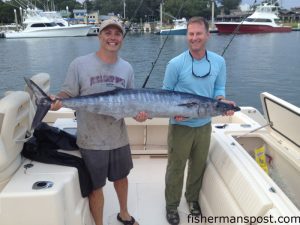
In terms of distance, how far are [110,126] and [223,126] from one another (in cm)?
137

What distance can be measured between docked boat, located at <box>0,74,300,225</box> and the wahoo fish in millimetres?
399

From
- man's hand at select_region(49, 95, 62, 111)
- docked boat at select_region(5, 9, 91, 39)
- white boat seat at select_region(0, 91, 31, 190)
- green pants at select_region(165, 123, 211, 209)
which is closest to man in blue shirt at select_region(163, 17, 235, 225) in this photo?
green pants at select_region(165, 123, 211, 209)

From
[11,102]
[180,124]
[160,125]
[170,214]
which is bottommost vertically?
[170,214]

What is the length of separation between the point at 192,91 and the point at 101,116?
0.74 metres

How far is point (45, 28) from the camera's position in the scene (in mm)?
50031

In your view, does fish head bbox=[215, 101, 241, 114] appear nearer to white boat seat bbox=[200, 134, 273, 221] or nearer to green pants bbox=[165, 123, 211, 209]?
green pants bbox=[165, 123, 211, 209]

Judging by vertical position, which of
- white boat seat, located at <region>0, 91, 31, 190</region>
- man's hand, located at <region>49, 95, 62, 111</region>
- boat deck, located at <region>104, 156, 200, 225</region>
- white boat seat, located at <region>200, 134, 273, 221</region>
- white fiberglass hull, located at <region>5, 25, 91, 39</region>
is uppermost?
man's hand, located at <region>49, 95, 62, 111</region>

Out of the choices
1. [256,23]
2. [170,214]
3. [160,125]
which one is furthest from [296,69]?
[256,23]

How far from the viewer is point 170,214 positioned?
296 cm

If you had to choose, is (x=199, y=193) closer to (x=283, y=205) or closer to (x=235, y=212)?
(x=235, y=212)

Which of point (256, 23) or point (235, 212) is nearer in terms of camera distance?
point (235, 212)

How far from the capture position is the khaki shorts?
8.09 ft

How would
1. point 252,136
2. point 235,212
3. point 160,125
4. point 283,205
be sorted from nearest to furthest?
1. point 283,205
2. point 235,212
3. point 252,136
4. point 160,125

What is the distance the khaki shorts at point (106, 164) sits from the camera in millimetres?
2465
